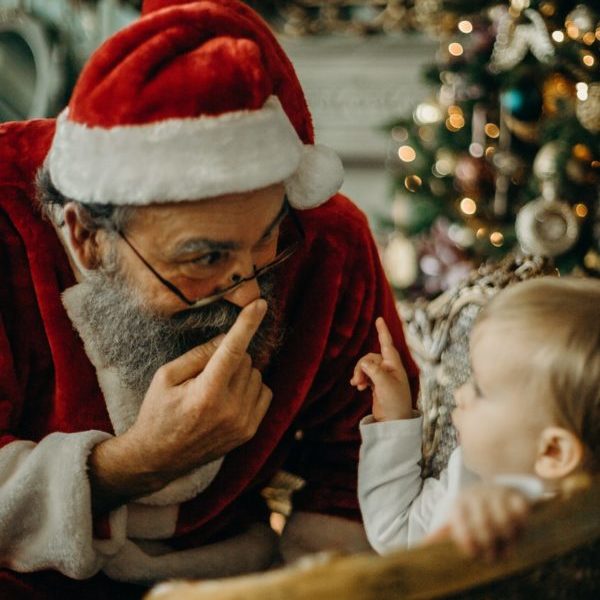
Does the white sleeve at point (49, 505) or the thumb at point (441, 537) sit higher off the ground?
the thumb at point (441, 537)

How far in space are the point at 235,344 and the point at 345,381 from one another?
0.99 feet

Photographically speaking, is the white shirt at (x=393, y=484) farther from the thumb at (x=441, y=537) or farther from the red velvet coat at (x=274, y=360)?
the thumb at (x=441, y=537)

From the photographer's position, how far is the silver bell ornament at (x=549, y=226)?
2018mm

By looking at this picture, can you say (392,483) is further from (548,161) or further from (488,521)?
(548,161)

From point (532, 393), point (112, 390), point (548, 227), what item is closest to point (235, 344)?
point (112, 390)

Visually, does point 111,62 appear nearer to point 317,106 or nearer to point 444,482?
point 444,482

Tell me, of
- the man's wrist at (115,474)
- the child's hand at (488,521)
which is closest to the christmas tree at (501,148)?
the man's wrist at (115,474)

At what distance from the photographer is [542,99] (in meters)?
2.12

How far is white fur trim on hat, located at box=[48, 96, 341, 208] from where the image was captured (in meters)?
1.02

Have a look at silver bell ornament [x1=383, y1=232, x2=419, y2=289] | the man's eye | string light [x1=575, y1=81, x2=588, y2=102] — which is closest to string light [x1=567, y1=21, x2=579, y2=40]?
string light [x1=575, y1=81, x2=588, y2=102]

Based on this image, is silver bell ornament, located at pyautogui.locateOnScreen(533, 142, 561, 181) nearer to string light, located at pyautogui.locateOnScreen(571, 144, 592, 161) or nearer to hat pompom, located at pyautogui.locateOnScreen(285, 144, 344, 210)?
string light, located at pyautogui.locateOnScreen(571, 144, 592, 161)

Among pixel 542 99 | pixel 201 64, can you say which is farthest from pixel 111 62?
pixel 542 99

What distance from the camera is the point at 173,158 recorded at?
102cm

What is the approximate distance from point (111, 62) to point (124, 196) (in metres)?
0.16
